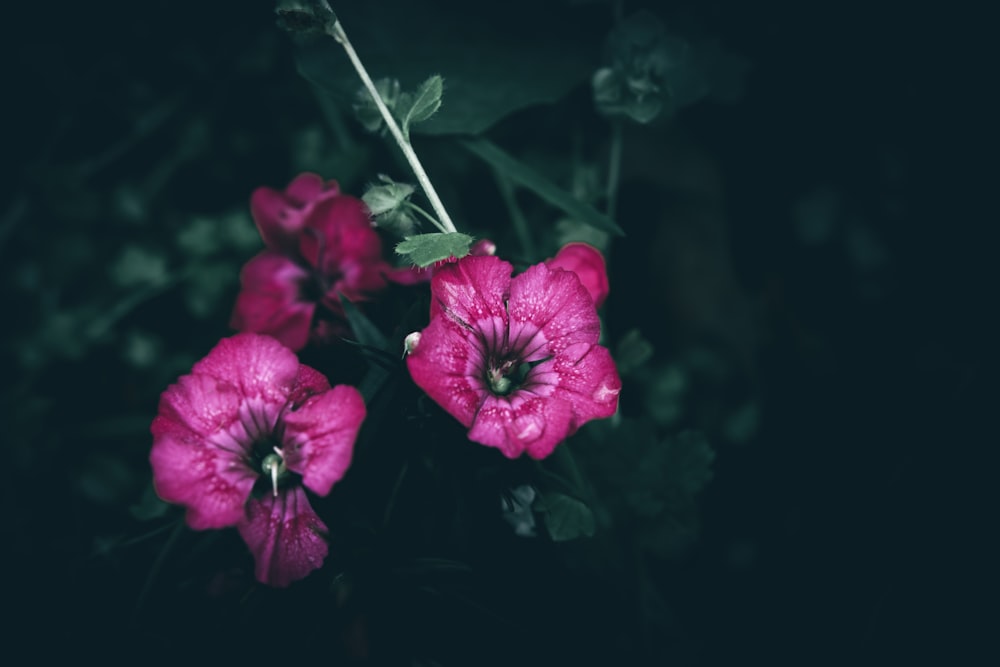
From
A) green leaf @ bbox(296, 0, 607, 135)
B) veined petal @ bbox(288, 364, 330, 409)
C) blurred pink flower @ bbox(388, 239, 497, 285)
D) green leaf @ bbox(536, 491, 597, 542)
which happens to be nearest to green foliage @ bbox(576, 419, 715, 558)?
green leaf @ bbox(536, 491, 597, 542)

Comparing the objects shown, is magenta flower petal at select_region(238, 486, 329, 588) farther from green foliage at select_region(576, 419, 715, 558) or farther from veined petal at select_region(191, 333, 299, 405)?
green foliage at select_region(576, 419, 715, 558)

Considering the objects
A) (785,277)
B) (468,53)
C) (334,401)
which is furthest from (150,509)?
(785,277)

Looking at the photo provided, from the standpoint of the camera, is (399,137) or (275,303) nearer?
(399,137)

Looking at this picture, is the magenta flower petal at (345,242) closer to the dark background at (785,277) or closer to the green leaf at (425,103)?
the green leaf at (425,103)

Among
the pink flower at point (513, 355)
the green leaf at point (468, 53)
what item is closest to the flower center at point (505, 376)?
the pink flower at point (513, 355)

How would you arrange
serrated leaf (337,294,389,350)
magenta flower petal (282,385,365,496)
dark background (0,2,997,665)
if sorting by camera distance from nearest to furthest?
magenta flower petal (282,385,365,496) < serrated leaf (337,294,389,350) < dark background (0,2,997,665)

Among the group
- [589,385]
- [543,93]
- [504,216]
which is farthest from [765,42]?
[589,385]

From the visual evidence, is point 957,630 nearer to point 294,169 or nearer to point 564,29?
point 564,29

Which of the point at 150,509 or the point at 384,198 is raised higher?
the point at 384,198

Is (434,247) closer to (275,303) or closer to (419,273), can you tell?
(419,273)
